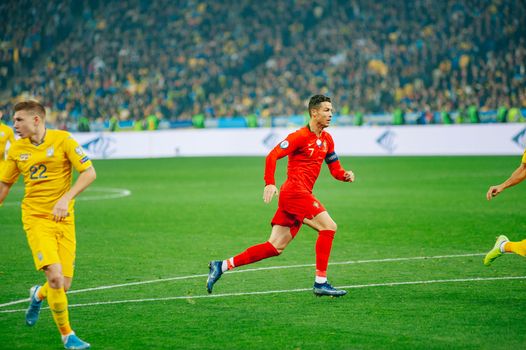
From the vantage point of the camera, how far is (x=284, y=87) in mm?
40906

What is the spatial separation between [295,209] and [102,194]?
13.8 m

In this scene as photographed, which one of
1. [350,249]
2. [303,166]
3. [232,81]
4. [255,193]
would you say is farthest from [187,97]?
[303,166]

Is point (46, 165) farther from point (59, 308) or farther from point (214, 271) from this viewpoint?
point (214, 271)

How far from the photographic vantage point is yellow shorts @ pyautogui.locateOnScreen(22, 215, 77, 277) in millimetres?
6545

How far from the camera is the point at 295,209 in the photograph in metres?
8.73

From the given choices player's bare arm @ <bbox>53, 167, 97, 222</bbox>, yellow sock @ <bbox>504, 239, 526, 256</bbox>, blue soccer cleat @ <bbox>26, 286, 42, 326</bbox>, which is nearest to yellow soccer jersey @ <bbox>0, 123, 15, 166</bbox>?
blue soccer cleat @ <bbox>26, 286, 42, 326</bbox>

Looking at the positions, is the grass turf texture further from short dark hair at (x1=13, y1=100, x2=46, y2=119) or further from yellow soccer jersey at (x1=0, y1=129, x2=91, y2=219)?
short dark hair at (x1=13, y1=100, x2=46, y2=119)

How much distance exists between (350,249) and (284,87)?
29341 mm

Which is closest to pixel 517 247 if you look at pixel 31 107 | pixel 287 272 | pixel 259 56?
pixel 287 272

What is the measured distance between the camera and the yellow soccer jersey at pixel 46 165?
6.78m

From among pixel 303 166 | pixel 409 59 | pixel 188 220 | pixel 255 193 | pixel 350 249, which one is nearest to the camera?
pixel 303 166

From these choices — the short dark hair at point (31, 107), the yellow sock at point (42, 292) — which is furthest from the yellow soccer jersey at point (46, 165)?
the yellow sock at point (42, 292)

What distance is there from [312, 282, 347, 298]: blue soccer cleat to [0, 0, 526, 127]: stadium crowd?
2465cm

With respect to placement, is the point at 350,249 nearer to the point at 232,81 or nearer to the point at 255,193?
the point at 255,193
